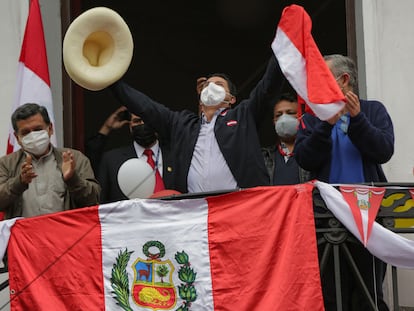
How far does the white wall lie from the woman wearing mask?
674mm

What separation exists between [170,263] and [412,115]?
7.50ft

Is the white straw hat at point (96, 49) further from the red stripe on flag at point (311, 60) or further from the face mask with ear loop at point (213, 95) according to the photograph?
the red stripe on flag at point (311, 60)

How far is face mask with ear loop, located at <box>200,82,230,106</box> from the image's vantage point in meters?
7.53

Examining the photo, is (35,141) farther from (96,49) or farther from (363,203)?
(363,203)

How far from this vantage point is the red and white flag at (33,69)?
8.55 m

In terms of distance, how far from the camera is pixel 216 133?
7.41 meters

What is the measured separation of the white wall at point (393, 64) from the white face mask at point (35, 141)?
2365mm

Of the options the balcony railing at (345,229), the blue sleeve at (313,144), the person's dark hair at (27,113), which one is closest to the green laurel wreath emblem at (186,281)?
the balcony railing at (345,229)

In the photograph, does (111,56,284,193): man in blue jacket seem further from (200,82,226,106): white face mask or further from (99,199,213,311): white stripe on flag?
(99,199,213,311): white stripe on flag

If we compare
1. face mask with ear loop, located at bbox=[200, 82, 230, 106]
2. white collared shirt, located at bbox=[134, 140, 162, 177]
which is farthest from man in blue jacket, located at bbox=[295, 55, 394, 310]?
white collared shirt, located at bbox=[134, 140, 162, 177]

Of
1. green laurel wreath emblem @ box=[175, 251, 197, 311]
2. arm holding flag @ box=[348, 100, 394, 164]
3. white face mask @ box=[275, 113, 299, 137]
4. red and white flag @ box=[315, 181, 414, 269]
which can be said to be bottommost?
green laurel wreath emblem @ box=[175, 251, 197, 311]

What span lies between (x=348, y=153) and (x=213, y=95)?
1047mm

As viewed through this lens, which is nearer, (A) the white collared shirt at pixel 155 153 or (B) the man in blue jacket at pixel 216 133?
(B) the man in blue jacket at pixel 216 133

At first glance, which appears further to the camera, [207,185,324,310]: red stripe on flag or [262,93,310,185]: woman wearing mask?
[262,93,310,185]: woman wearing mask
